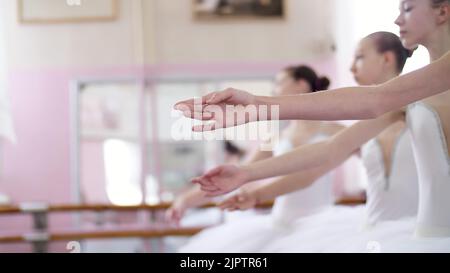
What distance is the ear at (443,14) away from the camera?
947 millimetres

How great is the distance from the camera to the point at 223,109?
791 mm

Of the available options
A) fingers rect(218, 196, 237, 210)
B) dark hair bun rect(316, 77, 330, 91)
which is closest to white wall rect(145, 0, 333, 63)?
dark hair bun rect(316, 77, 330, 91)

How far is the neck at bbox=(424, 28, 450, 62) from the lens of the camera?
3.09 ft

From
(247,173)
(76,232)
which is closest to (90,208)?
(76,232)

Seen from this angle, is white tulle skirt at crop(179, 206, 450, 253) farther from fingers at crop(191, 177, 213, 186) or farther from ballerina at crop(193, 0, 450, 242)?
fingers at crop(191, 177, 213, 186)

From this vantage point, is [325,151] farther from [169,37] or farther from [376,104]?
[169,37]

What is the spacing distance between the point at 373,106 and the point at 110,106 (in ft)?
4.84

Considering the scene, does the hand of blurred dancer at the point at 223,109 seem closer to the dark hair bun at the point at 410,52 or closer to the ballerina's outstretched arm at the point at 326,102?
the ballerina's outstretched arm at the point at 326,102

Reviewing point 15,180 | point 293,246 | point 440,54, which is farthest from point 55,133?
point 440,54

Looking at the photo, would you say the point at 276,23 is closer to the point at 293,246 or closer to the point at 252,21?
the point at 252,21

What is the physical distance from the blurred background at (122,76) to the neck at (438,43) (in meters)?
0.01

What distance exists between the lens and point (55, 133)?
1.59m

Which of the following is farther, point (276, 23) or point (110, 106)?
point (110, 106)

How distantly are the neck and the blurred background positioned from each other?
13mm
